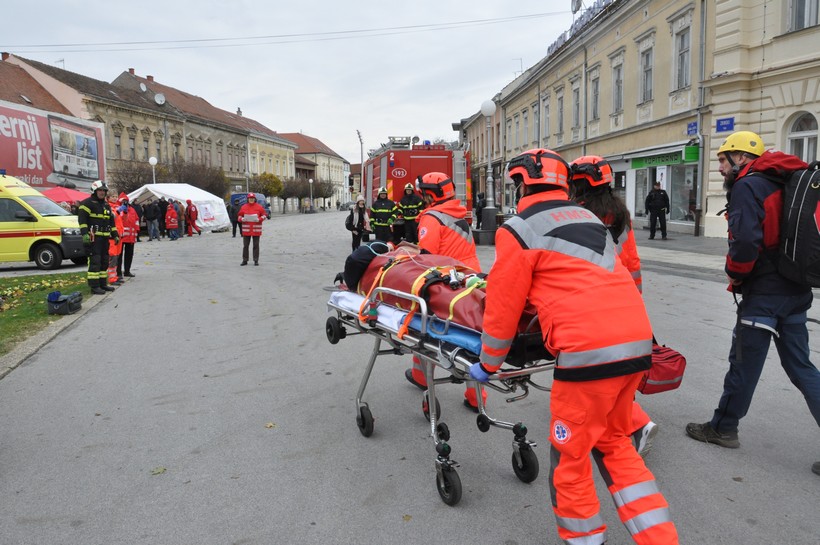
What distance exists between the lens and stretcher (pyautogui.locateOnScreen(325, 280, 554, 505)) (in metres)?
2.98

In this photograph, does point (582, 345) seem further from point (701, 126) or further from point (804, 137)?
point (701, 126)

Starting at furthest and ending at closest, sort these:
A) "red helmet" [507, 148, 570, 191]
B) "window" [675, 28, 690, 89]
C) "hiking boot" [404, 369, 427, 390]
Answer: "window" [675, 28, 690, 89], "hiking boot" [404, 369, 427, 390], "red helmet" [507, 148, 570, 191]

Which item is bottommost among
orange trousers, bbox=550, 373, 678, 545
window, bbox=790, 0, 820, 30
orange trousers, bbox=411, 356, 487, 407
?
orange trousers, bbox=411, 356, 487, 407

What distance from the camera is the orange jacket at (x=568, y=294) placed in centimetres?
257

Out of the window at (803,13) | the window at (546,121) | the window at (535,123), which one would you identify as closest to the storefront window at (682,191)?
the window at (803,13)

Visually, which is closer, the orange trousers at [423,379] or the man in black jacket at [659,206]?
the orange trousers at [423,379]

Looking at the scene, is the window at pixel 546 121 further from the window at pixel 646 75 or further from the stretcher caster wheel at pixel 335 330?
the stretcher caster wheel at pixel 335 330

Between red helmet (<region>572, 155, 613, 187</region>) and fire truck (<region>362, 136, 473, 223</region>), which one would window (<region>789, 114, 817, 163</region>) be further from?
red helmet (<region>572, 155, 613, 187</region>)

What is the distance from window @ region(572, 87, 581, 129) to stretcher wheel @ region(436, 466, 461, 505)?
3215 centimetres

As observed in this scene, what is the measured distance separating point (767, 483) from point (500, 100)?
50.4 m

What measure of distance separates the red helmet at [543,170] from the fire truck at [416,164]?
14.9 m

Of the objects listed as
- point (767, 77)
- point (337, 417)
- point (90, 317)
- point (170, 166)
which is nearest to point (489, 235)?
point (767, 77)

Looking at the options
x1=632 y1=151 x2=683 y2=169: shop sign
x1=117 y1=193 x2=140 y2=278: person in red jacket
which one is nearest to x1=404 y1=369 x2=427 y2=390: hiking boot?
x1=117 y1=193 x2=140 y2=278: person in red jacket

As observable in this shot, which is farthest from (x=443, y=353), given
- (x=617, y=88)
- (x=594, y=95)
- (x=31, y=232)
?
(x=594, y=95)
